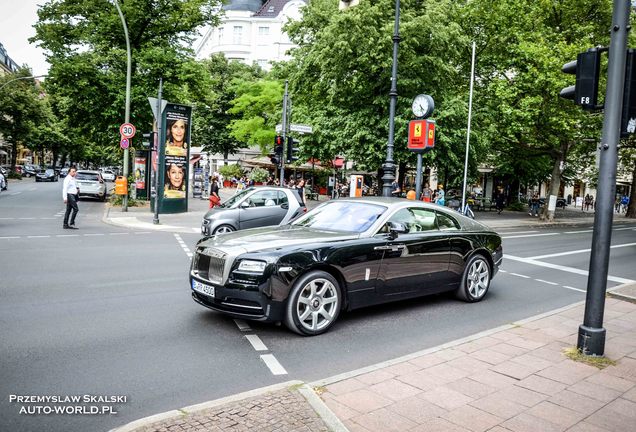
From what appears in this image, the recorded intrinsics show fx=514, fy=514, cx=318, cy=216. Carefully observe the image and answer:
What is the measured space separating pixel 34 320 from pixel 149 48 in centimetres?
2376

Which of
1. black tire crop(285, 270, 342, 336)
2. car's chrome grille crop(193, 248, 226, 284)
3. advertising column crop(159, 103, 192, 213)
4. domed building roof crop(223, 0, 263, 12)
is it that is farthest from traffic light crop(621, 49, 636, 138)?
domed building roof crop(223, 0, 263, 12)

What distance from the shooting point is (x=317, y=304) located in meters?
5.86

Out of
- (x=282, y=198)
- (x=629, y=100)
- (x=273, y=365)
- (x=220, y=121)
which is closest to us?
(x=273, y=365)

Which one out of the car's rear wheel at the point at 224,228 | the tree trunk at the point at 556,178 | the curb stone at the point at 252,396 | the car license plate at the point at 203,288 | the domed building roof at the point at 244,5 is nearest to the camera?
the curb stone at the point at 252,396

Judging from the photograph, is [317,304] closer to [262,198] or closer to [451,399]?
[451,399]

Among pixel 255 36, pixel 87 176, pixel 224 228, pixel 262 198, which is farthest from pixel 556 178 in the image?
pixel 255 36

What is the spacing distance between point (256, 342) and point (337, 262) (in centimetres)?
128

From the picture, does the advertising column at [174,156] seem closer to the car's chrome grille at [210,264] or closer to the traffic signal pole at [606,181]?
the car's chrome grille at [210,264]

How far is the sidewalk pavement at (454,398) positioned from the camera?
3598 millimetres

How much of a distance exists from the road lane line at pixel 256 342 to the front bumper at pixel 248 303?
23 cm

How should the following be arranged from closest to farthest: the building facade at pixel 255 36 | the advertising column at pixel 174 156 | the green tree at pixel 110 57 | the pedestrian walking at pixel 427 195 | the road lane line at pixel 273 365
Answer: the road lane line at pixel 273 365 → the advertising column at pixel 174 156 → the pedestrian walking at pixel 427 195 → the green tree at pixel 110 57 → the building facade at pixel 255 36

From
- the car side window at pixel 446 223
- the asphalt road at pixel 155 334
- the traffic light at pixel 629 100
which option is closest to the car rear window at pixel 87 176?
the asphalt road at pixel 155 334

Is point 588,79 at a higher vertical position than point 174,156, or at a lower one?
higher

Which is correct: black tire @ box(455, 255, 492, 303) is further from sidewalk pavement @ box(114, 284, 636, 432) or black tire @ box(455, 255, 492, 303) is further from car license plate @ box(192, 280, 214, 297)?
car license plate @ box(192, 280, 214, 297)
